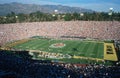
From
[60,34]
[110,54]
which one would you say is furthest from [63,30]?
[110,54]

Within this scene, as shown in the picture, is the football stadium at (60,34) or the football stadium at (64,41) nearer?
the football stadium at (64,41)

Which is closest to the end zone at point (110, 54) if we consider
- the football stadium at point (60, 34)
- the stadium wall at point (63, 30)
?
the football stadium at point (60, 34)

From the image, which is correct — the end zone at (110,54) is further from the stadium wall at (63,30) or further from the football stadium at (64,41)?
the stadium wall at (63,30)

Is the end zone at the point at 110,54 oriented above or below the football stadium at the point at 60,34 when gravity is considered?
above

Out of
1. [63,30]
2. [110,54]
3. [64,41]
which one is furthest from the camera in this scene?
[63,30]

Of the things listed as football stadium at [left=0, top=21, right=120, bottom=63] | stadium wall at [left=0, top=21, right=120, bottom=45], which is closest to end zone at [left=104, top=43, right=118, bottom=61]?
football stadium at [left=0, top=21, right=120, bottom=63]

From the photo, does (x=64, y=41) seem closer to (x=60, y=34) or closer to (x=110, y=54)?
(x=60, y=34)

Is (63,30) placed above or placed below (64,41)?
below

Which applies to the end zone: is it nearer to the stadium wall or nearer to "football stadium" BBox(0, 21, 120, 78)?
"football stadium" BBox(0, 21, 120, 78)

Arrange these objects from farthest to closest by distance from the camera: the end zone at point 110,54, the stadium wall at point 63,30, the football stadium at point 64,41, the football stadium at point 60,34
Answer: the stadium wall at point 63,30, the football stadium at point 60,34, the end zone at point 110,54, the football stadium at point 64,41
